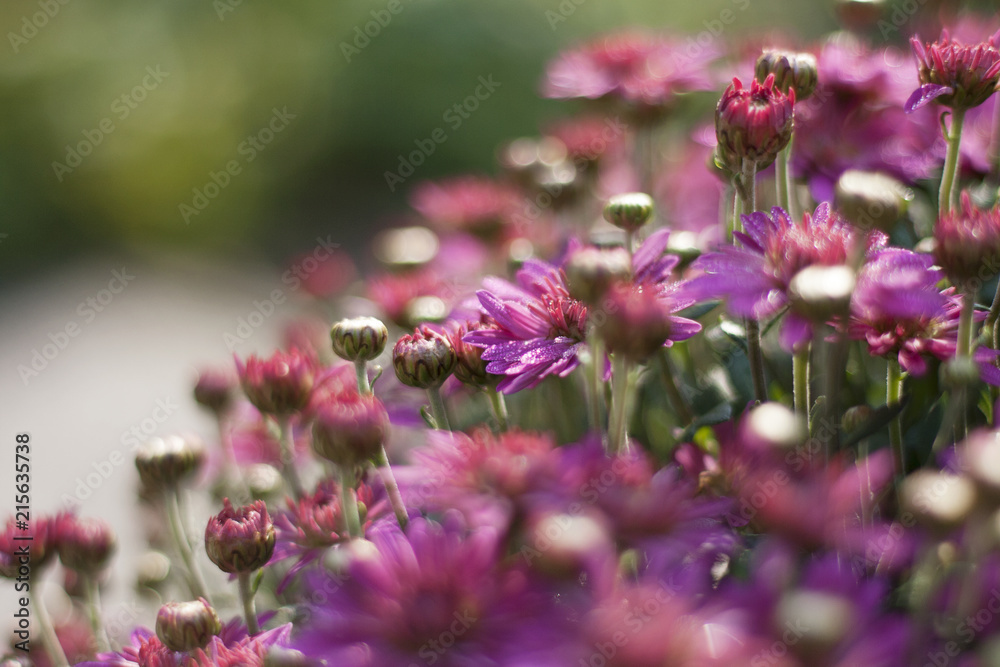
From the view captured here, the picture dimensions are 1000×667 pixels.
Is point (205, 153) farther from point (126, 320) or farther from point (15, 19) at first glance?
point (126, 320)

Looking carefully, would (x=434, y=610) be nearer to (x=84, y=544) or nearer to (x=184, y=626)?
(x=184, y=626)

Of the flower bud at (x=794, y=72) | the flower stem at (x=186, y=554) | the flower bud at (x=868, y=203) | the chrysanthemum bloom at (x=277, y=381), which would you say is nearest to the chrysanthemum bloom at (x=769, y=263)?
the flower bud at (x=868, y=203)

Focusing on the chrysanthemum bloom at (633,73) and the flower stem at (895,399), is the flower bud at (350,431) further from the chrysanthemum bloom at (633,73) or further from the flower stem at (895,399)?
the chrysanthemum bloom at (633,73)

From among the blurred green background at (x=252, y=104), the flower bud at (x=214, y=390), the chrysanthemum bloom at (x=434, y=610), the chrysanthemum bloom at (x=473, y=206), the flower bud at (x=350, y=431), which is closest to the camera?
the chrysanthemum bloom at (x=434, y=610)

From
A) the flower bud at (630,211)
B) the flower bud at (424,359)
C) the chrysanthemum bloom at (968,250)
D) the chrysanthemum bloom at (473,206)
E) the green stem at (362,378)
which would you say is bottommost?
the chrysanthemum bloom at (473,206)

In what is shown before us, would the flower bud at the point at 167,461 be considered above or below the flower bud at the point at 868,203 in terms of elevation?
below

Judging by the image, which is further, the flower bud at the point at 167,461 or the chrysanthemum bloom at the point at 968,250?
the flower bud at the point at 167,461

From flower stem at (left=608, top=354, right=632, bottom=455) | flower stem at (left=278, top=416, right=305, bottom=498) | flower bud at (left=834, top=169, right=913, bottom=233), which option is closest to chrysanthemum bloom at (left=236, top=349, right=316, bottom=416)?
flower stem at (left=278, top=416, right=305, bottom=498)
